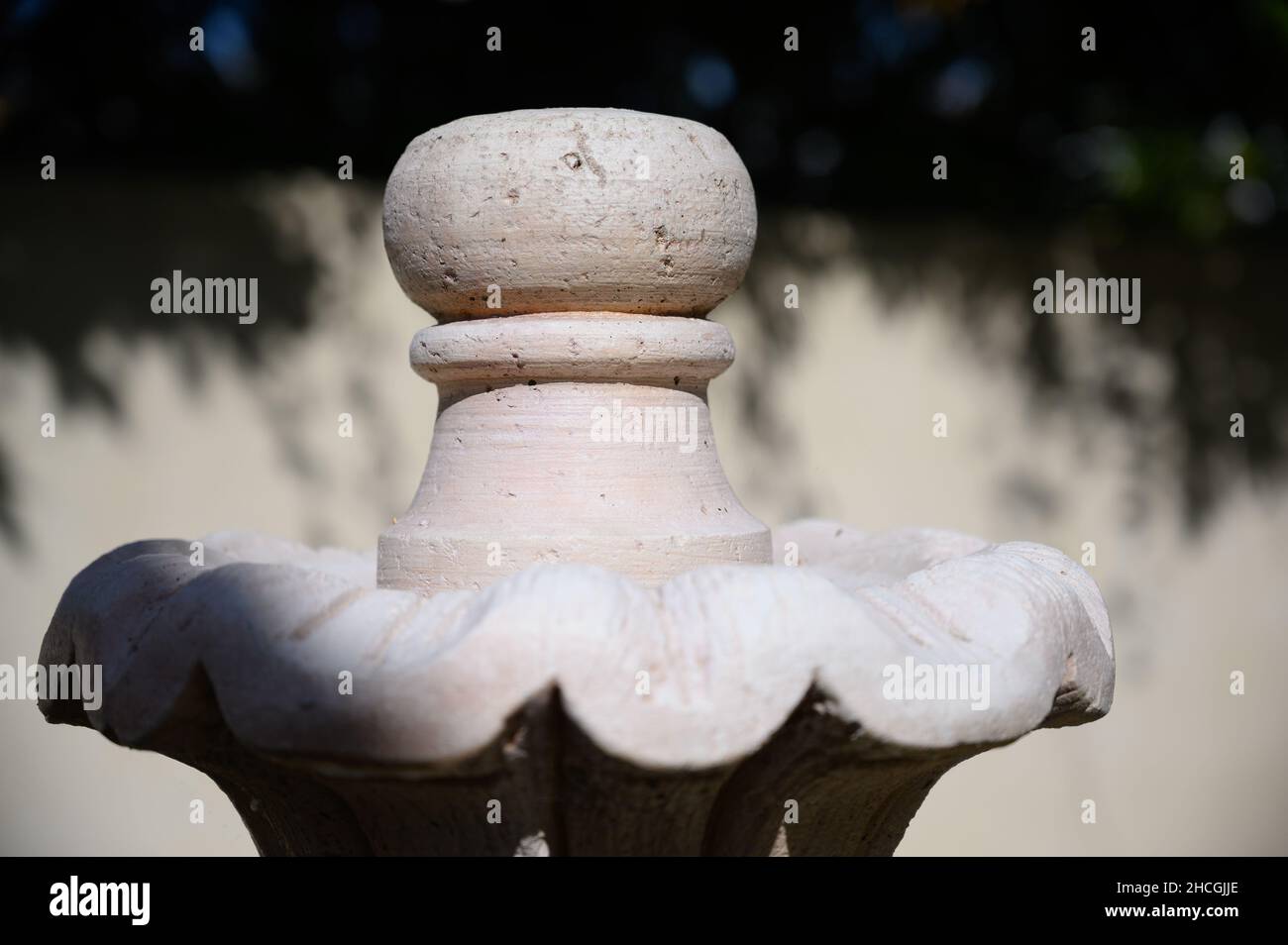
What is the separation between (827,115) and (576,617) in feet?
11.8

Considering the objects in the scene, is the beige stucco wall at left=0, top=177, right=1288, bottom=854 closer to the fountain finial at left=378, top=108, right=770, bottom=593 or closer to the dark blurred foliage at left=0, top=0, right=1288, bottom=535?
the dark blurred foliage at left=0, top=0, right=1288, bottom=535

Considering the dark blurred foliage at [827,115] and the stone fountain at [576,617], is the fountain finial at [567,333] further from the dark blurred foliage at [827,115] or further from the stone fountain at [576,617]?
the dark blurred foliage at [827,115]

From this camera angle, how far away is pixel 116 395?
4012mm

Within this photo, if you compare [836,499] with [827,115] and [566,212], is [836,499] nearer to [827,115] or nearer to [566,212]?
[827,115]

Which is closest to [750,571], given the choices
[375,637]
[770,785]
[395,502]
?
[770,785]

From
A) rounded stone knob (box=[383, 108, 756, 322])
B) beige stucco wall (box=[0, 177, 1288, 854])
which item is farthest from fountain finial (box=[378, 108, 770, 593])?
beige stucco wall (box=[0, 177, 1288, 854])

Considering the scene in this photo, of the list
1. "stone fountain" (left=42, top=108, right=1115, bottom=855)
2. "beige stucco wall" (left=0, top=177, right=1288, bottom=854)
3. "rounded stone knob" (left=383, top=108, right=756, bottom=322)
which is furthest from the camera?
"beige stucco wall" (left=0, top=177, right=1288, bottom=854)

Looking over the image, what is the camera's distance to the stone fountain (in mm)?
1601

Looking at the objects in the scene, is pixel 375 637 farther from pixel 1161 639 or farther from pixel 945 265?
pixel 1161 639

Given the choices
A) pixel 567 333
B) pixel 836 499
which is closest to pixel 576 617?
pixel 567 333

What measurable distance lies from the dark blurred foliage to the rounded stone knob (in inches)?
85.6

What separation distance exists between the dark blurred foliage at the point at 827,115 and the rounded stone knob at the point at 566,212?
85.6 inches

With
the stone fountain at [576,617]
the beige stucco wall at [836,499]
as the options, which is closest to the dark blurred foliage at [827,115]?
the beige stucco wall at [836,499]

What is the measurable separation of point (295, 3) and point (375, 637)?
319 cm
